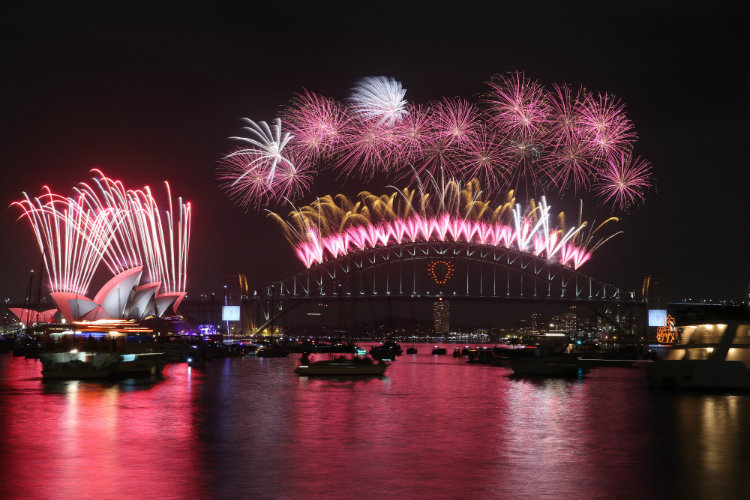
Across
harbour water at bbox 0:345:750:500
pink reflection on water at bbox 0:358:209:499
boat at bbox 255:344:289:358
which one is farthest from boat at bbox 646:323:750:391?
boat at bbox 255:344:289:358

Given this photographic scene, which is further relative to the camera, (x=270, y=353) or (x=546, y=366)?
(x=270, y=353)

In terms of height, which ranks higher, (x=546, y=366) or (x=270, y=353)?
(x=546, y=366)

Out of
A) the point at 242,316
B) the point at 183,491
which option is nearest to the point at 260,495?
the point at 183,491

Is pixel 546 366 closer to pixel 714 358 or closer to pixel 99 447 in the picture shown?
pixel 714 358

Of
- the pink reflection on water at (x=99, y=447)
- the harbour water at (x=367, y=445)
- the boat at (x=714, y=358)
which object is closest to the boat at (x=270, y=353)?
the harbour water at (x=367, y=445)

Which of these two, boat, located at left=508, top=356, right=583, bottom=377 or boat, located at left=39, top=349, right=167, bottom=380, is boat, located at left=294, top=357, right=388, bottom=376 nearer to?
boat, located at left=39, top=349, right=167, bottom=380

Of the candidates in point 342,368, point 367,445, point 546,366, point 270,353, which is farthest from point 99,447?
point 270,353
